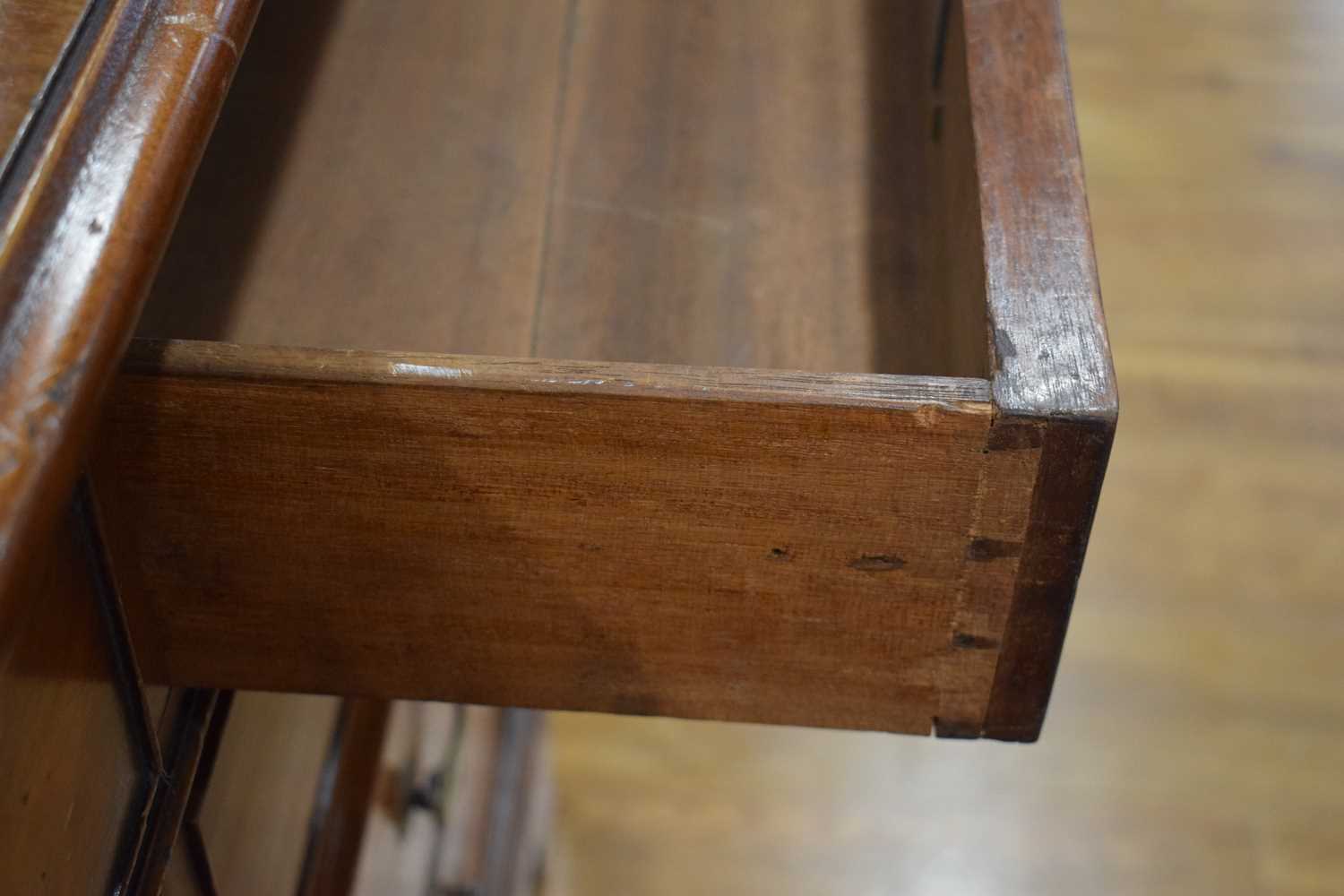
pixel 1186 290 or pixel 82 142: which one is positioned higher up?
pixel 82 142

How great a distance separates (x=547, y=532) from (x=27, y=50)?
23 centimetres

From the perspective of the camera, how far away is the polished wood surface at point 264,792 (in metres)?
0.65

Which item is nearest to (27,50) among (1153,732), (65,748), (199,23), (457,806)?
(199,23)

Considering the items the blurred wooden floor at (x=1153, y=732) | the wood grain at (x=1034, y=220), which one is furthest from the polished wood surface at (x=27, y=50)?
the blurred wooden floor at (x=1153, y=732)

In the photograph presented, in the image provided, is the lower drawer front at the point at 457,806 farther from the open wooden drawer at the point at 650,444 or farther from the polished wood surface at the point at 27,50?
the polished wood surface at the point at 27,50

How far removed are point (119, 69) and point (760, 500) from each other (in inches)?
10.0

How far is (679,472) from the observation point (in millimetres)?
499

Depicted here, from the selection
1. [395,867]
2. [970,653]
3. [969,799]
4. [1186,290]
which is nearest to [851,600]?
[970,653]

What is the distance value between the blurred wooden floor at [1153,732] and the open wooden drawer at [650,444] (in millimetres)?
792

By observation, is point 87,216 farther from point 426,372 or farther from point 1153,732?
point 1153,732

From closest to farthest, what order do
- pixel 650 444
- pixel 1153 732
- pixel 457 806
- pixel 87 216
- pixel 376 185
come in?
pixel 87 216, pixel 650 444, pixel 376 185, pixel 457 806, pixel 1153 732

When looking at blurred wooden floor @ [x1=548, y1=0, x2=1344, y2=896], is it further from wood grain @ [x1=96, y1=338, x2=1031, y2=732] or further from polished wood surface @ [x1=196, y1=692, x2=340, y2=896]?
wood grain @ [x1=96, y1=338, x2=1031, y2=732]

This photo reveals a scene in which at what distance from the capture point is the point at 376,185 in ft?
2.79

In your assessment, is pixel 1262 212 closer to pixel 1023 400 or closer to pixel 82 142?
pixel 1023 400
